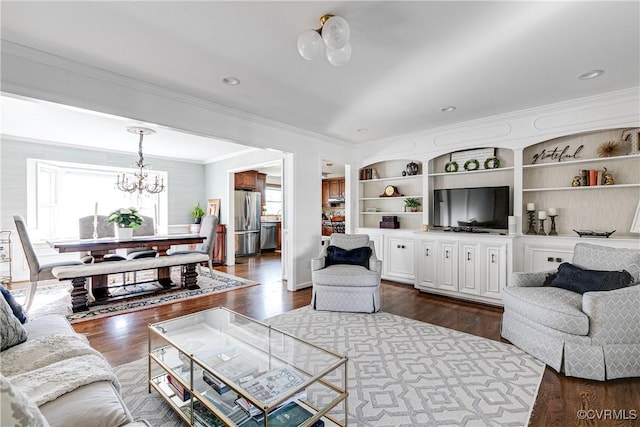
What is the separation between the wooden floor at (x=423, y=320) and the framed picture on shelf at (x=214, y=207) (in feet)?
6.51

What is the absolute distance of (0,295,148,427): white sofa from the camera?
0.76 m

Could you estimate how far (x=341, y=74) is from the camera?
276 cm

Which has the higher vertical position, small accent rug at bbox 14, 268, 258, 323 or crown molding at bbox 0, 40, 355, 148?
crown molding at bbox 0, 40, 355, 148

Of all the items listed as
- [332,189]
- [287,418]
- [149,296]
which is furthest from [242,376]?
[332,189]

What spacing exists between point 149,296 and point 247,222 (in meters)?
3.77

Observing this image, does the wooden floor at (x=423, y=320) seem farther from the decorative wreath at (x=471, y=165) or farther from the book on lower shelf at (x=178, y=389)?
the decorative wreath at (x=471, y=165)

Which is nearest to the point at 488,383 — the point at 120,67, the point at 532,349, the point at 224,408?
the point at 532,349

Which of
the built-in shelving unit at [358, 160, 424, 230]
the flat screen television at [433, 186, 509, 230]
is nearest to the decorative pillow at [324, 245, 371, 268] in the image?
the flat screen television at [433, 186, 509, 230]

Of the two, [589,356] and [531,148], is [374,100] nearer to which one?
[531,148]

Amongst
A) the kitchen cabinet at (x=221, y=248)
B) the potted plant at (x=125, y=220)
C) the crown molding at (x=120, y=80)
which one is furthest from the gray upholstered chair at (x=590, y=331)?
the kitchen cabinet at (x=221, y=248)

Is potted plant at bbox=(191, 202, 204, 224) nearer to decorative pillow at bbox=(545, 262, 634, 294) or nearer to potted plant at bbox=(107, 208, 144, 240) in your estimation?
potted plant at bbox=(107, 208, 144, 240)

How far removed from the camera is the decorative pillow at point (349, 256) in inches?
151

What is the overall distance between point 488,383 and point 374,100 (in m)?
2.85

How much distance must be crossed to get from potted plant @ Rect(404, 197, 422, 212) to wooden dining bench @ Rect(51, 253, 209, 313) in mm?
3473
